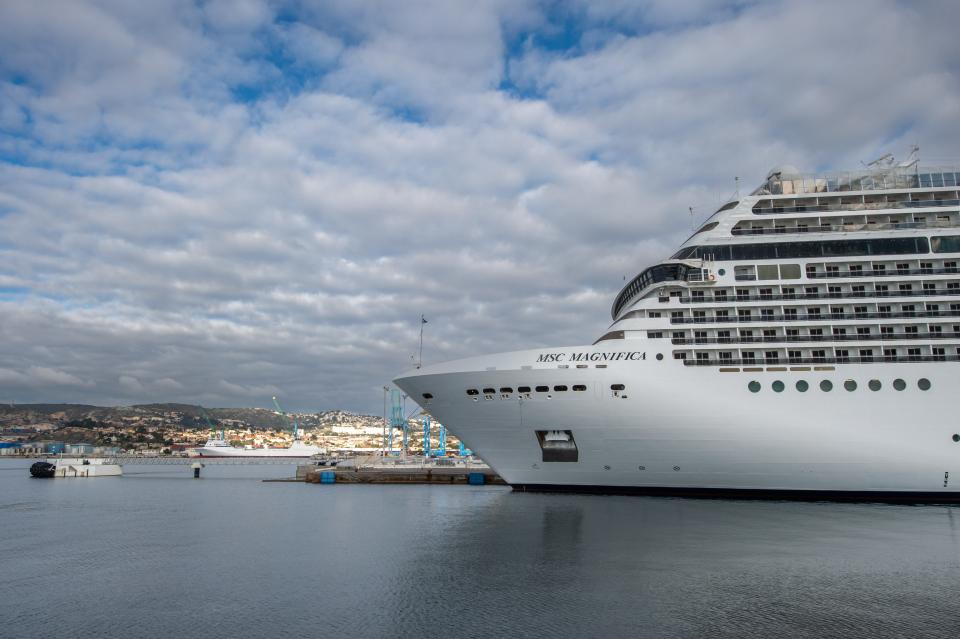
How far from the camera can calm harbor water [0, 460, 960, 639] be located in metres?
14.9

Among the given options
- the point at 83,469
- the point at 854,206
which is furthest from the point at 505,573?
the point at 83,469

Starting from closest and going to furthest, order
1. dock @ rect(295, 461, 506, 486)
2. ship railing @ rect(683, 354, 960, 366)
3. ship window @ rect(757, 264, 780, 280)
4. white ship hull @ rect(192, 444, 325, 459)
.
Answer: ship railing @ rect(683, 354, 960, 366) → ship window @ rect(757, 264, 780, 280) → dock @ rect(295, 461, 506, 486) → white ship hull @ rect(192, 444, 325, 459)

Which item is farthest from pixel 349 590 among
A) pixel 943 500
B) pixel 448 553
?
pixel 943 500

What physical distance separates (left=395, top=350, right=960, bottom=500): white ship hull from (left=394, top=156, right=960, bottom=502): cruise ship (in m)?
0.07

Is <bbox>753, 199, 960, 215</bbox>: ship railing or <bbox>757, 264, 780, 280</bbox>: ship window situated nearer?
<bbox>757, 264, 780, 280</bbox>: ship window

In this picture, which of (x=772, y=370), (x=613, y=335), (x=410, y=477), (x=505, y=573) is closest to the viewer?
(x=505, y=573)

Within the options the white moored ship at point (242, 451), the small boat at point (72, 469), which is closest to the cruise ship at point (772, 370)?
the small boat at point (72, 469)

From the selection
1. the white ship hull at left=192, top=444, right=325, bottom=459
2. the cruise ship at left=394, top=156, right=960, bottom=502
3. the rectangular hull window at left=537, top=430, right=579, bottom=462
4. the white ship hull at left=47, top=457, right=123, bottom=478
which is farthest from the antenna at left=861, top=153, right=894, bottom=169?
the white ship hull at left=192, top=444, right=325, bottom=459

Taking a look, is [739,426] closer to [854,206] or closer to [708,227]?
[708,227]

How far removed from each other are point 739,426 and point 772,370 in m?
3.51

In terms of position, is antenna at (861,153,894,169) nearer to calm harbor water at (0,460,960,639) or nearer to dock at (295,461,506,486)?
calm harbor water at (0,460,960,639)

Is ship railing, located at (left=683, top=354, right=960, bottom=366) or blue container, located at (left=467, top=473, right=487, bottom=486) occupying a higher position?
ship railing, located at (left=683, top=354, right=960, bottom=366)

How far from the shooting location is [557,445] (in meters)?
35.6

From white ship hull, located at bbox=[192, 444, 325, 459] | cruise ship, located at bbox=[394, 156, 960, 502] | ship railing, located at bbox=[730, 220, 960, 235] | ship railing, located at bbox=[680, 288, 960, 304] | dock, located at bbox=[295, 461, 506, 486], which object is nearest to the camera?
cruise ship, located at bbox=[394, 156, 960, 502]
